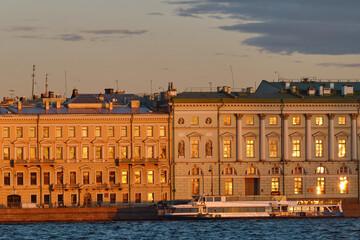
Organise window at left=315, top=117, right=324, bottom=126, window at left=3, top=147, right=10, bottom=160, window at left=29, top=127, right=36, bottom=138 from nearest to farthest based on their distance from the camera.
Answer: window at left=3, top=147, right=10, bottom=160
window at left=29, top=127, right=36, bottom=138
window at left=315, top=117, right=324, bottom=126

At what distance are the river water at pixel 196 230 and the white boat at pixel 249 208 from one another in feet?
3.01

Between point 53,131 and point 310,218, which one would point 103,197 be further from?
point 310,218

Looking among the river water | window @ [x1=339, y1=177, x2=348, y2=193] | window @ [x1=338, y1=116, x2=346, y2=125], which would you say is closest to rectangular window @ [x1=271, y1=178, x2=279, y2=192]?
window @ [x1=339, y1=177, x2=348, y2=193]

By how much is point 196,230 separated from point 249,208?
1122 cm

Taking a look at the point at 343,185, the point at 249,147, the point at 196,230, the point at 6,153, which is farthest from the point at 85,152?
the point at 343,185

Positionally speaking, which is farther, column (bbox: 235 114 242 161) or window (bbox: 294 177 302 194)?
window (bbox: 294 177 302 194)

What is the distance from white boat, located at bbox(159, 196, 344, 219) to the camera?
12369 cm

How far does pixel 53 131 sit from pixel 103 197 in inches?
266

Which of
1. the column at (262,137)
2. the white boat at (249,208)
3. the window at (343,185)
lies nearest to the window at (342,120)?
the window at (343,185)

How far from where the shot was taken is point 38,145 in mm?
128500

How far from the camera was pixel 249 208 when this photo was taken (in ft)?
411

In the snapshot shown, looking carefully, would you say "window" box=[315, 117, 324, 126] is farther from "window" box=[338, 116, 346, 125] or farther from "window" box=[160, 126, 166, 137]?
"window" box=[160, 126, 166, 137]

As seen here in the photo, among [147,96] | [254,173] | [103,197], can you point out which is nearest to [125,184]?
[103,197]

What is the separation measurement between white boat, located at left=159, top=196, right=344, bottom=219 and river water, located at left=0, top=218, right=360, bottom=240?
92cm
